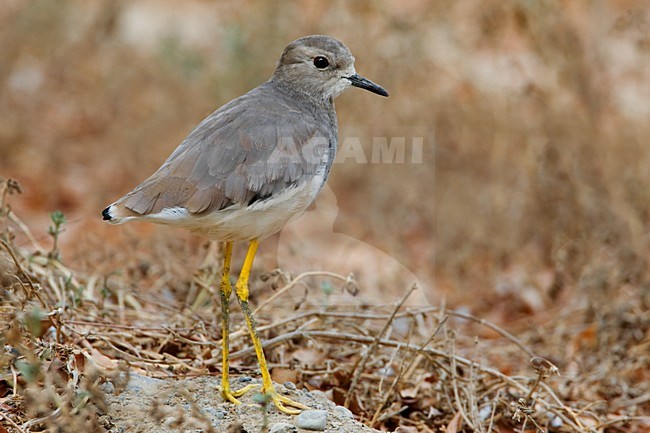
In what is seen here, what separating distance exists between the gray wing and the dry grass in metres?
0.67

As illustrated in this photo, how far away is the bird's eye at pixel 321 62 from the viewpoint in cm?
477

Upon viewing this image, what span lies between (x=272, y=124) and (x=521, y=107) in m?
5.34

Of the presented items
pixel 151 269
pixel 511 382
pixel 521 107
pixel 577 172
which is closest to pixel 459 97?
pixel 521 107

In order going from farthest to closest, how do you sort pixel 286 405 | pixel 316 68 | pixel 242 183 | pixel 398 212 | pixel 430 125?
pixel 430 125 → pixel 398 212 → pixel 316 68 → pixel 286 405 → pixel 242 183

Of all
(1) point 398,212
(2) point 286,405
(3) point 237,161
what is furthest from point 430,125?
(2) point 286,405

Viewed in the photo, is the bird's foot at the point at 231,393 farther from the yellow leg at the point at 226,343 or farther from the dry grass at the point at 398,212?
the dry grass at the point at 398,212

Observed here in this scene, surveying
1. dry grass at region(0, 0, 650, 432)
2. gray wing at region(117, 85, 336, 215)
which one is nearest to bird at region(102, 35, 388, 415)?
gray wing at region(117, 85, 336, 215)

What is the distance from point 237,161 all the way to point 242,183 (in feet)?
0.43

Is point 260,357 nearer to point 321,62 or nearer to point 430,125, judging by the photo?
point 321,62

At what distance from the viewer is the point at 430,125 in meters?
9.12

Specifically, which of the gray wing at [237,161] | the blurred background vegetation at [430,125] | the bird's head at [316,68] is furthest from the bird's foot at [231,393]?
the blurred background vegetation at [430,125]

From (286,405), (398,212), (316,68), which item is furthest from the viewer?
(398,212)

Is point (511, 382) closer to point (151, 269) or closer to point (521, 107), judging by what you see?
point (151, 269)

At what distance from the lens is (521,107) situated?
907cm
